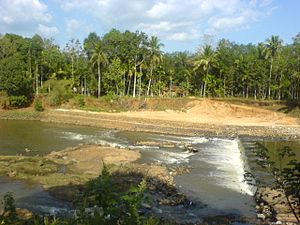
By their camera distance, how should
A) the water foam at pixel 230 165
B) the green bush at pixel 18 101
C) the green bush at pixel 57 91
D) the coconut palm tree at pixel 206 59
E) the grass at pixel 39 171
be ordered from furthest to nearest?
the coconut palm tree at pixel 206 59, the green bush at pixel 57 91, the green bush at pixel 18 101, the water foam at pixel 230 165, the grass at pixel 39 171

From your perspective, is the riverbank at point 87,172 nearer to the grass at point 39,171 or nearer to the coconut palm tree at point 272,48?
the grass at point 39,171

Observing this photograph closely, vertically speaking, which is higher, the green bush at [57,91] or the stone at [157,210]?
the green bush at [57,91]

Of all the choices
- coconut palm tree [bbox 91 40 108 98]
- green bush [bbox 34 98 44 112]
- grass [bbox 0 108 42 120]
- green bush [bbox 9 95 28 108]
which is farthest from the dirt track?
coconut palm tree [bbox 91 40 108 98]

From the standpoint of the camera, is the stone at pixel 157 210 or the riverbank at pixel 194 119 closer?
the stone at pixel 157 210

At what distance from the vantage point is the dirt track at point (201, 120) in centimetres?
5353

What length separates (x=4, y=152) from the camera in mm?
36031

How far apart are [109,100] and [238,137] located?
25733 mm

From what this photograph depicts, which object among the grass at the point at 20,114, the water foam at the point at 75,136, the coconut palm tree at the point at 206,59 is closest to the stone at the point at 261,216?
the water foam at the point at 75,136

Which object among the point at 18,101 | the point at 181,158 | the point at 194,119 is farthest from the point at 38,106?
the point at 181,158

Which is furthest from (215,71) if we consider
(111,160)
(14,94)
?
(111,160)

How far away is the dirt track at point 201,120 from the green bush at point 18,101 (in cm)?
638

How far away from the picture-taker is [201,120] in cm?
5959

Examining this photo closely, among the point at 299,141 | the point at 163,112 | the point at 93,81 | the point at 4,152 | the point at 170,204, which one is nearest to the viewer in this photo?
the point at 170,204

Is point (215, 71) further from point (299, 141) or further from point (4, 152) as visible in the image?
point (4, 152)
